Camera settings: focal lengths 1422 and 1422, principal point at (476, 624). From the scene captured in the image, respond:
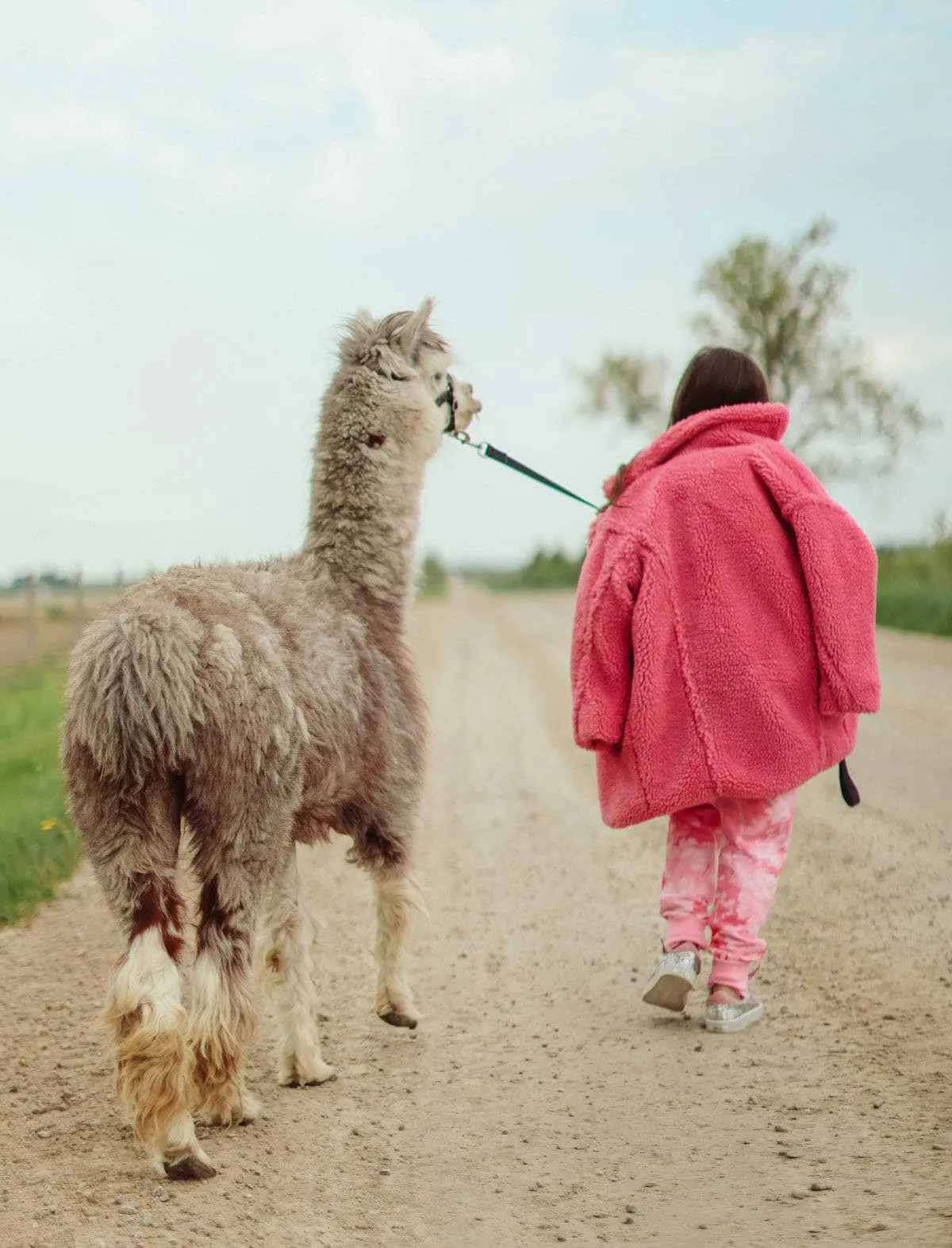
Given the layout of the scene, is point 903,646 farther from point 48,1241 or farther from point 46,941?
point 48,1241

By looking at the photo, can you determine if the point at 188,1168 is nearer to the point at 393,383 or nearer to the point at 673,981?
the point at 673,981

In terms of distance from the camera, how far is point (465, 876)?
6902mm

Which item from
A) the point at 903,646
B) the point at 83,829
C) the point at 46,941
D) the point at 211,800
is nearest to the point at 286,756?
the point at 211,800

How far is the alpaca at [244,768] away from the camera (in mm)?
3445

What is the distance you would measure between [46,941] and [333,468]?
2541mm

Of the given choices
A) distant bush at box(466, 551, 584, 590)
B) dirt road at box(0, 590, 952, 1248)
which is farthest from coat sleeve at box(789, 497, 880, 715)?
distant bush at box(466, 551, 584, 590)

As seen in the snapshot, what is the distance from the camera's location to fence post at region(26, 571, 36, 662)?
18.7 metres

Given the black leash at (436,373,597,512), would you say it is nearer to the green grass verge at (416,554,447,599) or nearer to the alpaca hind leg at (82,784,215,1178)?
the alpaca hind leg at (82,784,215,1178)

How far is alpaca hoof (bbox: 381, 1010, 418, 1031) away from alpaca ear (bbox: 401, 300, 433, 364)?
2.16 m

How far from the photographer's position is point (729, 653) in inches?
179

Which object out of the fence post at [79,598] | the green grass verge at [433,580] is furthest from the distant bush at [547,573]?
the fence post at [79,598]

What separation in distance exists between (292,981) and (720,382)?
2386 mm

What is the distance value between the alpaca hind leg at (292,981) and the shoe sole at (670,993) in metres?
1.04

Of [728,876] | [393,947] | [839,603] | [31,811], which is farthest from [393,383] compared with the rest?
[31,811]
